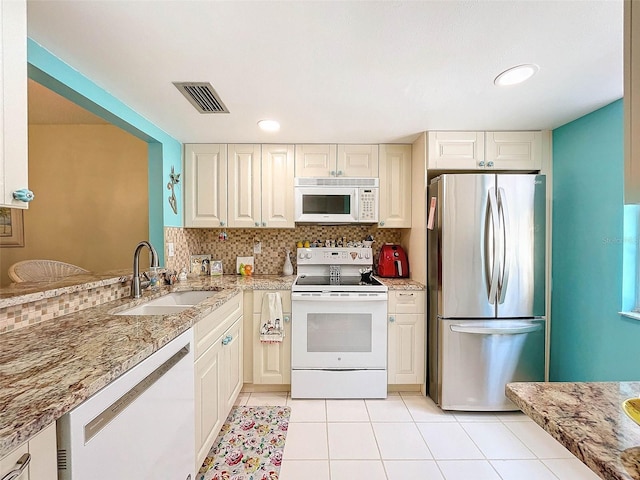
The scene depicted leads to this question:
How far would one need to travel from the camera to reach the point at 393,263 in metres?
2.89

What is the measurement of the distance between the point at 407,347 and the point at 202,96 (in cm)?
242

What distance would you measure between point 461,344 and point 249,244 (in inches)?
85.1

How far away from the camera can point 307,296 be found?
241cm

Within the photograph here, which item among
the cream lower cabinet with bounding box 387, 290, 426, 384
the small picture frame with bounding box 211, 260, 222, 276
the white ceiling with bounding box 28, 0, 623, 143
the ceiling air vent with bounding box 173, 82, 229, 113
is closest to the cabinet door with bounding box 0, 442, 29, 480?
the white ceiling with bounding box 28, 0, 623, 143

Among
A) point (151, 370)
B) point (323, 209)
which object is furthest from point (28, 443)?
point (323, 209)

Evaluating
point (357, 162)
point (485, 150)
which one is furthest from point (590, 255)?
point (357, 162)

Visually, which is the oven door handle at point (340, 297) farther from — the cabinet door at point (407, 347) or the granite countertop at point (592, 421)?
the granite countertop at point (592, 421)

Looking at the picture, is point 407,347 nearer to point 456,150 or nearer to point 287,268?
point 287,268

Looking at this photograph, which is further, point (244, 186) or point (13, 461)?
point (244, 186)

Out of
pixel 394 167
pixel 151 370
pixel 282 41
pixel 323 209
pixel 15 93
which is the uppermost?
pixel 282 41

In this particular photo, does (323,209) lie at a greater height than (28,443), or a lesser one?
greater

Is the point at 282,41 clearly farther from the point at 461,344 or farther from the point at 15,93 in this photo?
the point at 461,344

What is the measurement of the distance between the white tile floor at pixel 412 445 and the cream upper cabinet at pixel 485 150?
1975 mm

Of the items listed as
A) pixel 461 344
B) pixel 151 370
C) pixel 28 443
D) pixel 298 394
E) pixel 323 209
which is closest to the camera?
pixel 28 443
